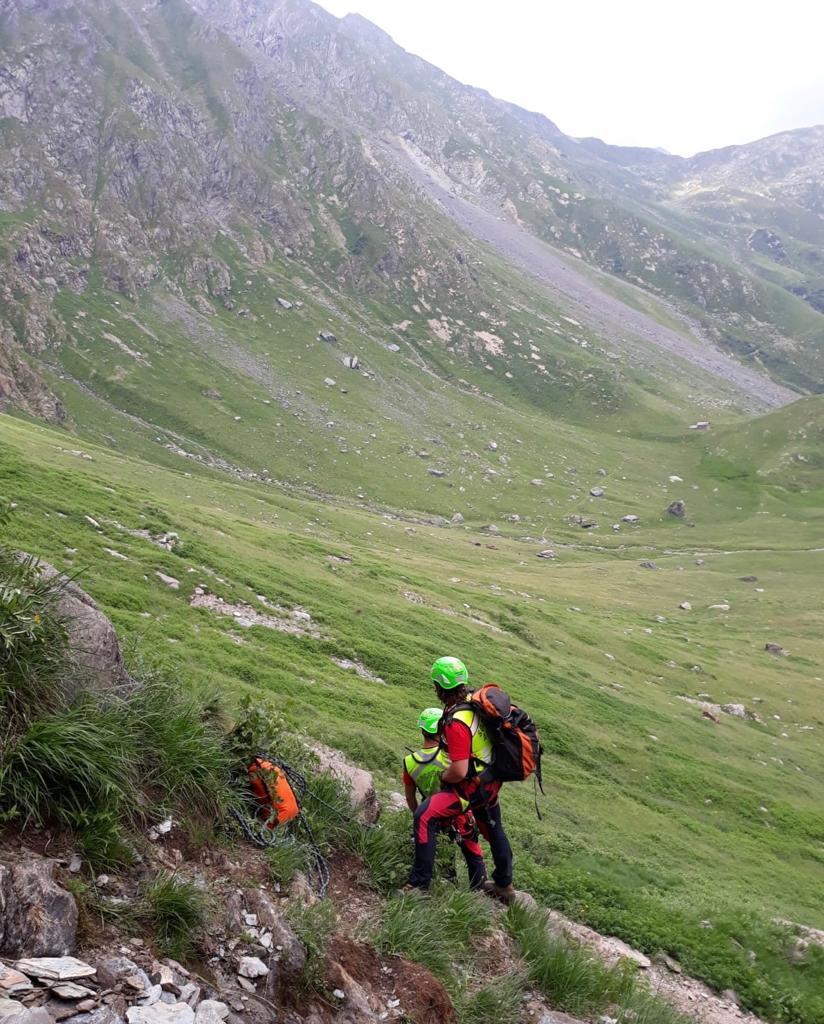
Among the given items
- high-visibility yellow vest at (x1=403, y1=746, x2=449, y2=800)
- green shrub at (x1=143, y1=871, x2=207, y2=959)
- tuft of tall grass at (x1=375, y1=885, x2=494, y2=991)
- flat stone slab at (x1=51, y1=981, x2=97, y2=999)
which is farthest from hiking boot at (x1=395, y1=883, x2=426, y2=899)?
flat stone slab at (x1=51, y1=981, x2=97, y2=999)

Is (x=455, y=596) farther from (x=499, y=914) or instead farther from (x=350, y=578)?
(x=499, y=914)

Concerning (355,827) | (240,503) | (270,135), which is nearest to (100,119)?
(270,135)

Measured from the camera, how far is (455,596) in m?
39.6

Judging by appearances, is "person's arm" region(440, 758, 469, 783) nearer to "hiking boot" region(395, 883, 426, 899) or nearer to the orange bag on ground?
"hiking boot" region(395, 883, 426, 899)

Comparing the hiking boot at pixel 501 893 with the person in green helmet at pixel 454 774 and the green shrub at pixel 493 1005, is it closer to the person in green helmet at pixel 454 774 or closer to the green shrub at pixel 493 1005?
the person in green helmet at pixel 454 774

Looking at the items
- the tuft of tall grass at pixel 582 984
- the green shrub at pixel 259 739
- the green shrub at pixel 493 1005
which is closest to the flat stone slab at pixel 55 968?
the green shrub at pixel 259 739

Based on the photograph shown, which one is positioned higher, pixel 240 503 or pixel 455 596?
pixel 455 596

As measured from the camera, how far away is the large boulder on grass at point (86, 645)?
7.70 m

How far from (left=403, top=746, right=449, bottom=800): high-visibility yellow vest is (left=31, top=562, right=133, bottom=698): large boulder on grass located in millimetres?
4476

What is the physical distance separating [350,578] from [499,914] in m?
26.7

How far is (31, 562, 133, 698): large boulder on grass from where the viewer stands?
7.70 meters

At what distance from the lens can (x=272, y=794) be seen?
8.73 meters

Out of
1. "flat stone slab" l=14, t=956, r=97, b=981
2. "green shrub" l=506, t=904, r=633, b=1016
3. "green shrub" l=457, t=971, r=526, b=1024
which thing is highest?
"flat stone slab" l=14, t=956, r=97, b=981

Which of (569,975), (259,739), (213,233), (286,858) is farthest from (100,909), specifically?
(213,233)
